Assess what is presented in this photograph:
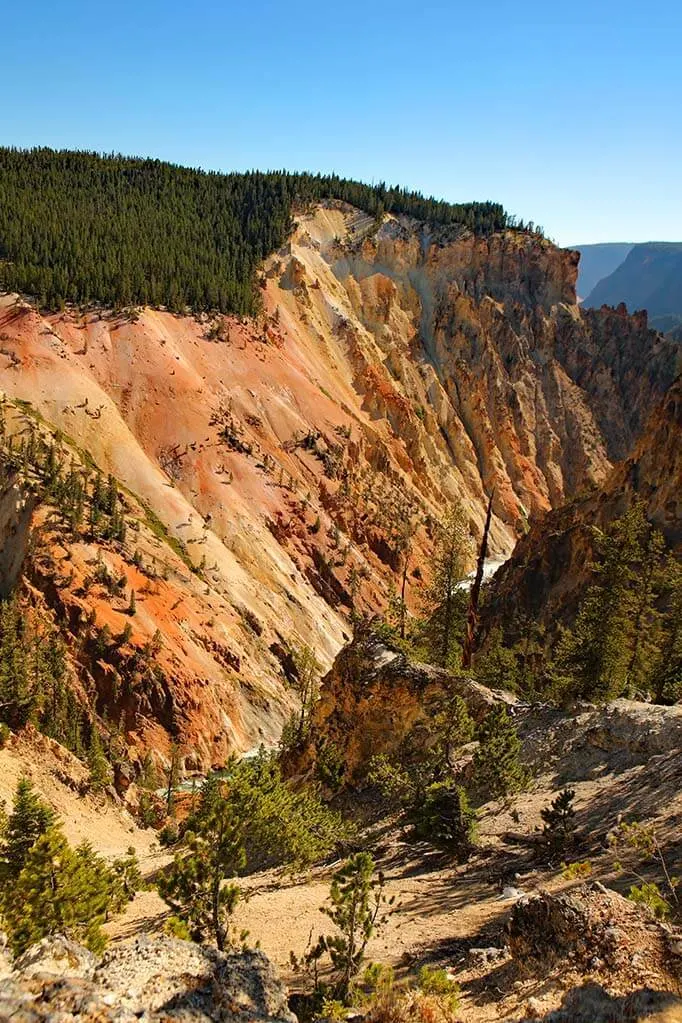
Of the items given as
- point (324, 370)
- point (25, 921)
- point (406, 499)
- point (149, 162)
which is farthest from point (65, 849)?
point (149, 162)

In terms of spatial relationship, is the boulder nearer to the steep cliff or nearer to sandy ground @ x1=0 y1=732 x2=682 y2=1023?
sandy ground @ x1=0 y1=732 x2=682 y2=1023

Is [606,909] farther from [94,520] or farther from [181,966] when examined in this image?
[94,520]

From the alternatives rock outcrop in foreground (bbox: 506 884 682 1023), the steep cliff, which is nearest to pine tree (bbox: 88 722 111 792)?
the steep cliff

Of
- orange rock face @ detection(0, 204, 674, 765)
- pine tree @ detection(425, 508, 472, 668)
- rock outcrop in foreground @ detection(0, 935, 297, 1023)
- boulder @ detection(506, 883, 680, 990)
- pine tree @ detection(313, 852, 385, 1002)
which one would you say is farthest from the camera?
orange rock face @ detection(0, 204, 674, 765)

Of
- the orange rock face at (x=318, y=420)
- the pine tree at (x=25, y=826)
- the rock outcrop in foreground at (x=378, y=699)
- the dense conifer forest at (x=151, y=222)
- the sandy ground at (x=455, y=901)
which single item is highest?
the dense conifer forest at (x=151, y=222)

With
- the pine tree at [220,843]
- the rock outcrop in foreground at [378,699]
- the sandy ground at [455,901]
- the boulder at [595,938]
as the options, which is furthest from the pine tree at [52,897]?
the rock outcrop in foreground at [378,699]

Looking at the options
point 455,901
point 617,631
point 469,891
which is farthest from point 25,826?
point 617,631

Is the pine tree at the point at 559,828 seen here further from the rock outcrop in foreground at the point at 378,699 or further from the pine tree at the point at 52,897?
the pine tree at the point at 52,897
